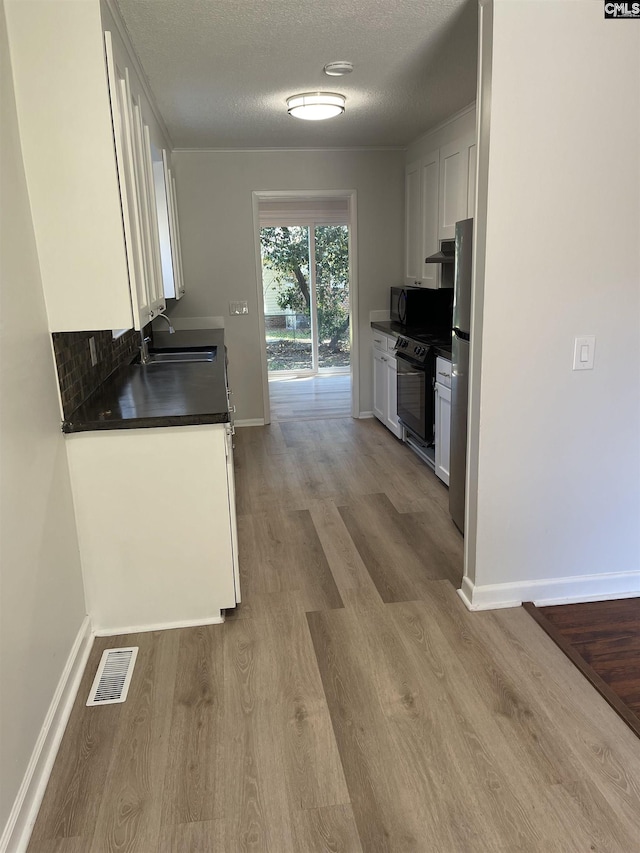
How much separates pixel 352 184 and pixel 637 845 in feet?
16.3

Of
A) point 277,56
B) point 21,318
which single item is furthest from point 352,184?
point 21,318

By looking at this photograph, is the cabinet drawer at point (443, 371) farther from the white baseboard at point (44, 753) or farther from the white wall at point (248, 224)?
the white baseboard at point (44, 753)

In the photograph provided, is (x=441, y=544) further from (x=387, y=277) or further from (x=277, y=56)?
(x=387, y=277)

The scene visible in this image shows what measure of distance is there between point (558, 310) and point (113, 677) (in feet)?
7.06

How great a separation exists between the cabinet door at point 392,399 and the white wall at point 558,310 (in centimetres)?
241

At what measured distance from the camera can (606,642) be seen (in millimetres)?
2404

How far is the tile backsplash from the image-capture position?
7.66ft

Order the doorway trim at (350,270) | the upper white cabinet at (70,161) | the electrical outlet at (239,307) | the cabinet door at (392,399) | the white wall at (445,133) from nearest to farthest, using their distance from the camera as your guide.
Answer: the upper white cabinet at (70,161)
the white wall at (445,133)
the cabinet door at (392,399)
the doorway trim at (350,270)
the electrical outlet at (239,307)

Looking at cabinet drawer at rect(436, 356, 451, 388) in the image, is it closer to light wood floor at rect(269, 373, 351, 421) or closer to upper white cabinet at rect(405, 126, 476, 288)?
upper white cabinet at rect(405, 126, 476, 288)

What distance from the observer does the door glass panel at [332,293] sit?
308 inches

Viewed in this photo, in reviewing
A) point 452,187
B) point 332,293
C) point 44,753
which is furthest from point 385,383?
point 44,753

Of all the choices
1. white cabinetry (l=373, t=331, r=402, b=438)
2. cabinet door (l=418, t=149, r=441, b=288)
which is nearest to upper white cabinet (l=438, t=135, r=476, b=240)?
cabinet door (l=418, t=149, r=441, b=288)

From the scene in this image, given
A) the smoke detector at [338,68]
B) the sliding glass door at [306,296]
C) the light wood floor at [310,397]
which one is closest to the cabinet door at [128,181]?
the smoke detector at [338,68]

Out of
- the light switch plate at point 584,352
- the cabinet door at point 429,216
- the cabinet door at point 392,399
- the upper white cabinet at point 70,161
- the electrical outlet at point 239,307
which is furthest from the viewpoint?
the electrical outlet at point 239,307
